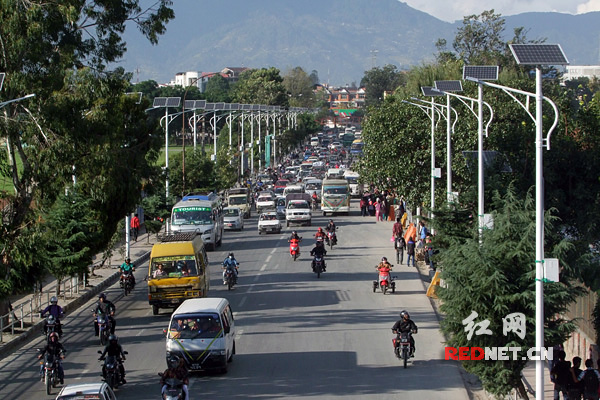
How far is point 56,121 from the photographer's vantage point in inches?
1022

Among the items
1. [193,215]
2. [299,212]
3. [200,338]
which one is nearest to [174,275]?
[200,338]

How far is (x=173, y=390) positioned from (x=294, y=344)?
7398 mm

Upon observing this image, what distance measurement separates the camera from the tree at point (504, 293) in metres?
16.4

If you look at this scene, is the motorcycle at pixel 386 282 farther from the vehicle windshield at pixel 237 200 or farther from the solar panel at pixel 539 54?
the vehicle windshield at pixel 237 200

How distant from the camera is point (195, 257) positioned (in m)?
27.4

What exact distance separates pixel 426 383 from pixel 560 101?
19.3 meters

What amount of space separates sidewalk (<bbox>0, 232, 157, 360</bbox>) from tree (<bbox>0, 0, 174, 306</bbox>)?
4.64 feet

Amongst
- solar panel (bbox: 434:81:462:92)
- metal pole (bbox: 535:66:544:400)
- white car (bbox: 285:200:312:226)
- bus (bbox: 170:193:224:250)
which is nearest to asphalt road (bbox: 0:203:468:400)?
metal pole (bbox: 535:66:544:400)

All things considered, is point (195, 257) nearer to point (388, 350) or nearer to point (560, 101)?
point (388, 350)

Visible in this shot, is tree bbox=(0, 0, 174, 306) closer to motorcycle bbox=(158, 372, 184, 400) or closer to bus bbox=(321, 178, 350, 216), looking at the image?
motorcycle bbox=(158, 372, 184, 400)

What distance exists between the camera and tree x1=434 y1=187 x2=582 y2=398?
1644 cm

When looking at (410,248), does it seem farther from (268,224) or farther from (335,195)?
(335,195)

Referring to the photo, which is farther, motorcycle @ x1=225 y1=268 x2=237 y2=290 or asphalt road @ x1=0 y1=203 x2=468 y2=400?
motorcycle @ x1=225 y1=268 x2=237 y2=290

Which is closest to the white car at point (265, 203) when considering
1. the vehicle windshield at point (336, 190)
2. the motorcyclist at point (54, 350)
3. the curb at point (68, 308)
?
the vehicle windshield at point (336, 190)
